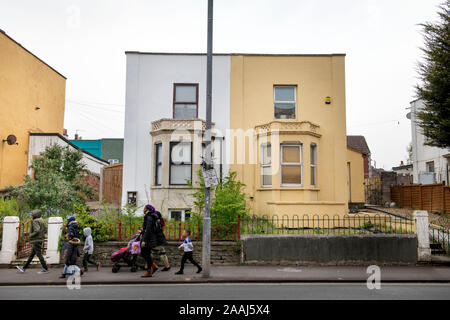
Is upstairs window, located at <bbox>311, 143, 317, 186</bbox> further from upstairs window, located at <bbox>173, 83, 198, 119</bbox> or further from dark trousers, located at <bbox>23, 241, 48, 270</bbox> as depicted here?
dark trousers, located at <bbox>23, 241, 48, 270</bbox>

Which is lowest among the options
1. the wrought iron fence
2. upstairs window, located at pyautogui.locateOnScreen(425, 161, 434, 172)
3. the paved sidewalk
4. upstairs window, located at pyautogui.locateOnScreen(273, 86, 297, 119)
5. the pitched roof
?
the paved sidewalk

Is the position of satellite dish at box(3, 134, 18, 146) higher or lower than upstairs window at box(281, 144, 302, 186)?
higher

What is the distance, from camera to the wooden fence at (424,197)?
1741 centimetres

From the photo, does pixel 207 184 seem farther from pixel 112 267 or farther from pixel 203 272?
pixel 112 267

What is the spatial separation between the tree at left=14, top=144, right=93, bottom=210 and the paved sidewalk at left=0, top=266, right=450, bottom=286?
17.3ft

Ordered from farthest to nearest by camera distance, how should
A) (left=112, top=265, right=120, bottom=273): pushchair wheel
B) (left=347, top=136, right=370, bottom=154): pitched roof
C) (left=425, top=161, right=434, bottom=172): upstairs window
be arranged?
(left=347, top=136, right=370, bottom=154): pitched roof
(left=425, top=161, right=434, bottom=172): upstairs window
(left=112, top=265, right=120, bottom=273): pushchair wheel

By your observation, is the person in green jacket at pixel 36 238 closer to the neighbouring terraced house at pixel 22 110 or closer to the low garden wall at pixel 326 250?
the low garden wall at pixel 326 250

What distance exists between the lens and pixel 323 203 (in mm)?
14031

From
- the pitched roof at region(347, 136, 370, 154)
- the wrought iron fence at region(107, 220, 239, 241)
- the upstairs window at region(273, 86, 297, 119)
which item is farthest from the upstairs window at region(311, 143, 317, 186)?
the pitched roof at region(347, 136, 370, 154)

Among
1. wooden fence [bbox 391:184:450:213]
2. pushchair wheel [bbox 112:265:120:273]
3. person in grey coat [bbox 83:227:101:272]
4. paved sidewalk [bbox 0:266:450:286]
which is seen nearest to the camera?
paved sidewalk [bbox 0:266:450:286]

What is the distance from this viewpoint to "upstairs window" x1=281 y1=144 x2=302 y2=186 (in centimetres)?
1478

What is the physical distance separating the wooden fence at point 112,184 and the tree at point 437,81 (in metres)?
15.7

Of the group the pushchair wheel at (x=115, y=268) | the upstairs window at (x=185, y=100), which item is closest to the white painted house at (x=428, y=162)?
the upstairs window at (x=185, y=100)
